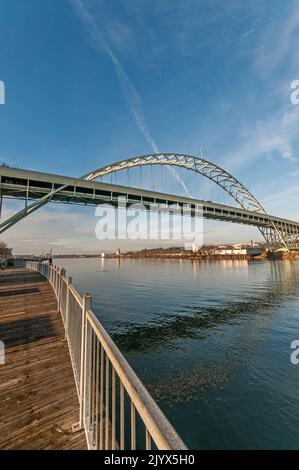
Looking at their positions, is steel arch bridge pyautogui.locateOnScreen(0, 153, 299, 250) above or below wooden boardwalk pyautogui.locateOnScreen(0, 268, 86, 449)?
above

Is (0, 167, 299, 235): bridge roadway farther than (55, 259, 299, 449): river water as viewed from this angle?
Yes

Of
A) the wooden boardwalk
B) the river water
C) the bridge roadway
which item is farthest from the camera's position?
the bridge roadway

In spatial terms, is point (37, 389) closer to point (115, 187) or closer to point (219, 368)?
point (219, 368)

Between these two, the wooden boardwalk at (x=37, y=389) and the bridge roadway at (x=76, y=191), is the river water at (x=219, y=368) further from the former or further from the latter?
the bridge roadway at (x=76, y=191)

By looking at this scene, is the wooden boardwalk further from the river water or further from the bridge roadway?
the bridge roadway

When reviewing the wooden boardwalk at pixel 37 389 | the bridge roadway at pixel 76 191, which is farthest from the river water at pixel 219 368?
the bridge roadway at pixel 76 191

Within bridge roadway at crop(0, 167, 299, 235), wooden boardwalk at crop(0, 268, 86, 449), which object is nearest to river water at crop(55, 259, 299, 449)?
wooden boardwalk at crop(0, 268, 86, 449)

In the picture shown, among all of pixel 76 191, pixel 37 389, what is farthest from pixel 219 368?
pixel 76 191

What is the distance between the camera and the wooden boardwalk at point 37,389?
3.08 m

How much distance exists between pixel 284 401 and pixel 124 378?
761 cm

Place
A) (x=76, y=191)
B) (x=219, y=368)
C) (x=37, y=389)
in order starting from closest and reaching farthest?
1. (x=37, y=389)
2. (x=219, y=368)
3. (x=76, y=191)

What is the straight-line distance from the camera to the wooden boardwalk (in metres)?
3.08

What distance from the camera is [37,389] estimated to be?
13.7 ft
